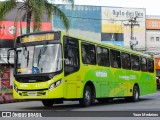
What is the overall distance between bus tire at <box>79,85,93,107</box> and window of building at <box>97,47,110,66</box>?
65.8 inches

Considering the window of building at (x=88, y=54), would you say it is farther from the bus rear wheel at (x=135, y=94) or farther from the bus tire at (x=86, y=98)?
the bus rear wheel at (x=135, y=94)

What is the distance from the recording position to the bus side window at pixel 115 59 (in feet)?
70.7

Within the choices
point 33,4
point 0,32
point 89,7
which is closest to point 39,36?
point 33,4

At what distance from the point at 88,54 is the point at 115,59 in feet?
11.4

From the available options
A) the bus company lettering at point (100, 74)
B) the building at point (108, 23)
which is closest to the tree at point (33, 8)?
the bus company lettering at point (100, 74)

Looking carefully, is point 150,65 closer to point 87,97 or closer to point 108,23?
point 87,97

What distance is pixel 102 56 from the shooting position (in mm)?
20375

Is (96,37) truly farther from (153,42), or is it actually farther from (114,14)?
(153,42)

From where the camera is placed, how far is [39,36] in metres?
17.6

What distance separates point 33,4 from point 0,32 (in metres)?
17.5

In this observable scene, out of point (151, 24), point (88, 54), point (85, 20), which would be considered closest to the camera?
point (88, 54)

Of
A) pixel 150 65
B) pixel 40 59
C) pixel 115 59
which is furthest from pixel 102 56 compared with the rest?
pixel 150 65

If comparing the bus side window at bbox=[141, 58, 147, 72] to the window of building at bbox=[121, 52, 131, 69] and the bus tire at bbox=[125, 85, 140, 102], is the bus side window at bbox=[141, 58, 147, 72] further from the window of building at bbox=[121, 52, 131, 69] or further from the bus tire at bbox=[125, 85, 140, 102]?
the window of building at bbox=[121, 52, 131, 69]

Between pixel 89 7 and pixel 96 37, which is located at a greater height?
pixel 89 7
